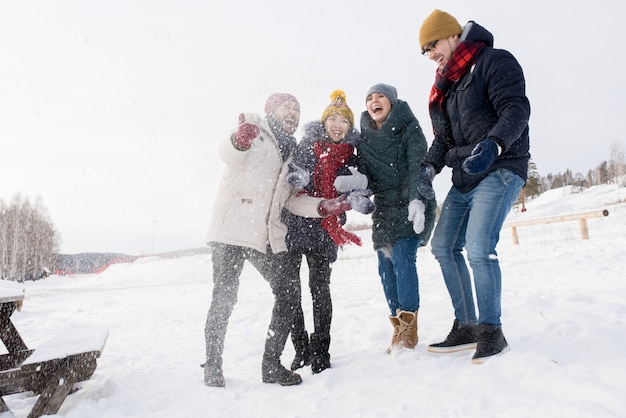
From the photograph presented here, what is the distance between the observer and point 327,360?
2879 millimetres

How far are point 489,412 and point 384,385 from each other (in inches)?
26.8

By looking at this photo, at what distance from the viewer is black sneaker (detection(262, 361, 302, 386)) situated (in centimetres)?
260

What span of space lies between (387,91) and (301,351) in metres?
2.26

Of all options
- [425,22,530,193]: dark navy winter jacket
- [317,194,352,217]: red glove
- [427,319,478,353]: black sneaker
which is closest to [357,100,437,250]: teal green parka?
[425,22,530,193]: dark navy winter jacket

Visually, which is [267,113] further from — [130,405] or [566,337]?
[566,337]

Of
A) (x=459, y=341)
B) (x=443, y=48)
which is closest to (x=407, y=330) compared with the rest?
(x=459, y=341)

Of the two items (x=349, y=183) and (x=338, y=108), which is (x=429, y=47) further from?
(x=349, y=183)

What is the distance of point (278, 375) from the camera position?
2650 millimetres

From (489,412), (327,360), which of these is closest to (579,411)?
(489,412)

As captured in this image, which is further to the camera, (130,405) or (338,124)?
(338,124)

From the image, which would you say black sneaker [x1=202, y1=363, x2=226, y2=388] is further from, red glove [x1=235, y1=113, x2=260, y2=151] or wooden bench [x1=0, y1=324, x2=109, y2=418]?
red glove [x1=235, y1=113, x2=260, y2=151]

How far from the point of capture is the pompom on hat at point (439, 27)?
105 inches

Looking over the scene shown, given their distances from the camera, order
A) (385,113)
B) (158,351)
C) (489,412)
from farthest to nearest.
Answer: (158,351)
(385,113)
(489,412)

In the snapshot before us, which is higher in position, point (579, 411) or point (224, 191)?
point (224, 191)
